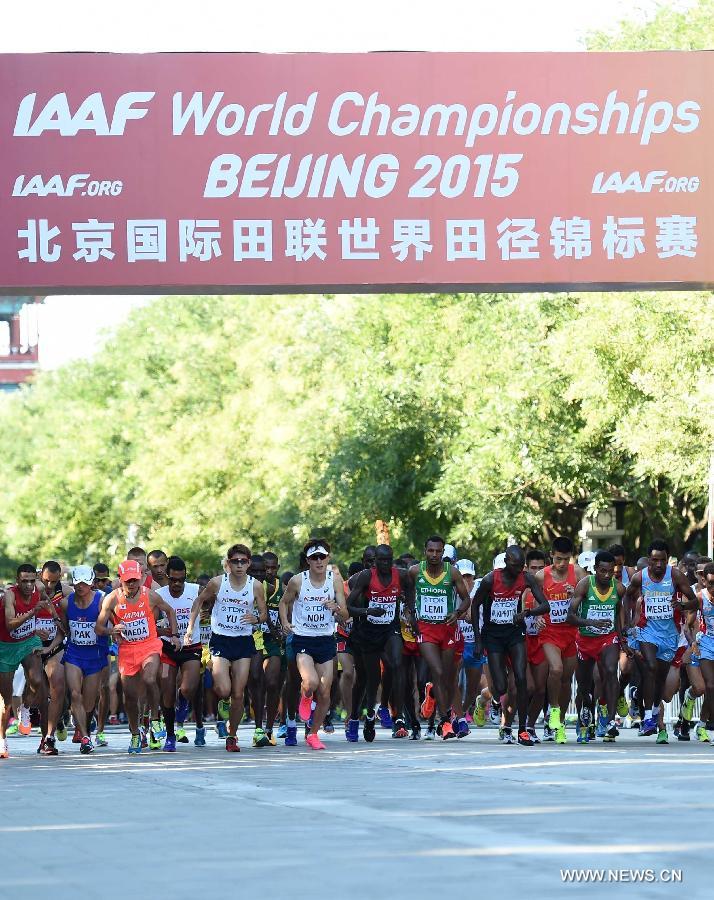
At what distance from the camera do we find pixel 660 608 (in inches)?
738

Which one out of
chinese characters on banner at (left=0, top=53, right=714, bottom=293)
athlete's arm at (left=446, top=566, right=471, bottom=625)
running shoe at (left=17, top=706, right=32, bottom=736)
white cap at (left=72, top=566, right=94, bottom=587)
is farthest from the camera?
running shoe at (left=17, top=706, right=32, bottom=736)

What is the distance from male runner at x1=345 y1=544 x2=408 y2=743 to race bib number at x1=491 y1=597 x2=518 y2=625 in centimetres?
118

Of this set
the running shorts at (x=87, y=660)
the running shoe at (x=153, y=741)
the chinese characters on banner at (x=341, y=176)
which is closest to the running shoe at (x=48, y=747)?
the running shorts at (x=87, y=660)

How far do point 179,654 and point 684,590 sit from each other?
476 centimetres

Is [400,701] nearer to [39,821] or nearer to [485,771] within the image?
[485,771]

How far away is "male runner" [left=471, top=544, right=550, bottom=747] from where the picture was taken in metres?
17.9

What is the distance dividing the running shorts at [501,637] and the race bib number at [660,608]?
53.9 inches

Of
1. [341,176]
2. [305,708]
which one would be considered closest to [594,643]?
[305,708]

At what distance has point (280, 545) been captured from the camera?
44594 mm

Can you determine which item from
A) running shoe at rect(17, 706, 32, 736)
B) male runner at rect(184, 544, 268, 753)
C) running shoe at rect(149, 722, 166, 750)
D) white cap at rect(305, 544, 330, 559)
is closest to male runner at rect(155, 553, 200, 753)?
running shoe at rect(149, 722, 166, 750)

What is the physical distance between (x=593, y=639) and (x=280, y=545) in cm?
2630

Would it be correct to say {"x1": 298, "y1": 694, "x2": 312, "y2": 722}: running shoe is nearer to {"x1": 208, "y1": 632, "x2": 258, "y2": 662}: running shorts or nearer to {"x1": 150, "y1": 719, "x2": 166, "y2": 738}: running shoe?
{"x1": 208, "y1": 632, "x2": 258, "y2": 662}: running shorts

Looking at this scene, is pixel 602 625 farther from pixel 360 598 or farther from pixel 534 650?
pixel 360 598

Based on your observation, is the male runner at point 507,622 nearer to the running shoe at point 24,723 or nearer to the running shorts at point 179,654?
the running shorts at point 179,654
